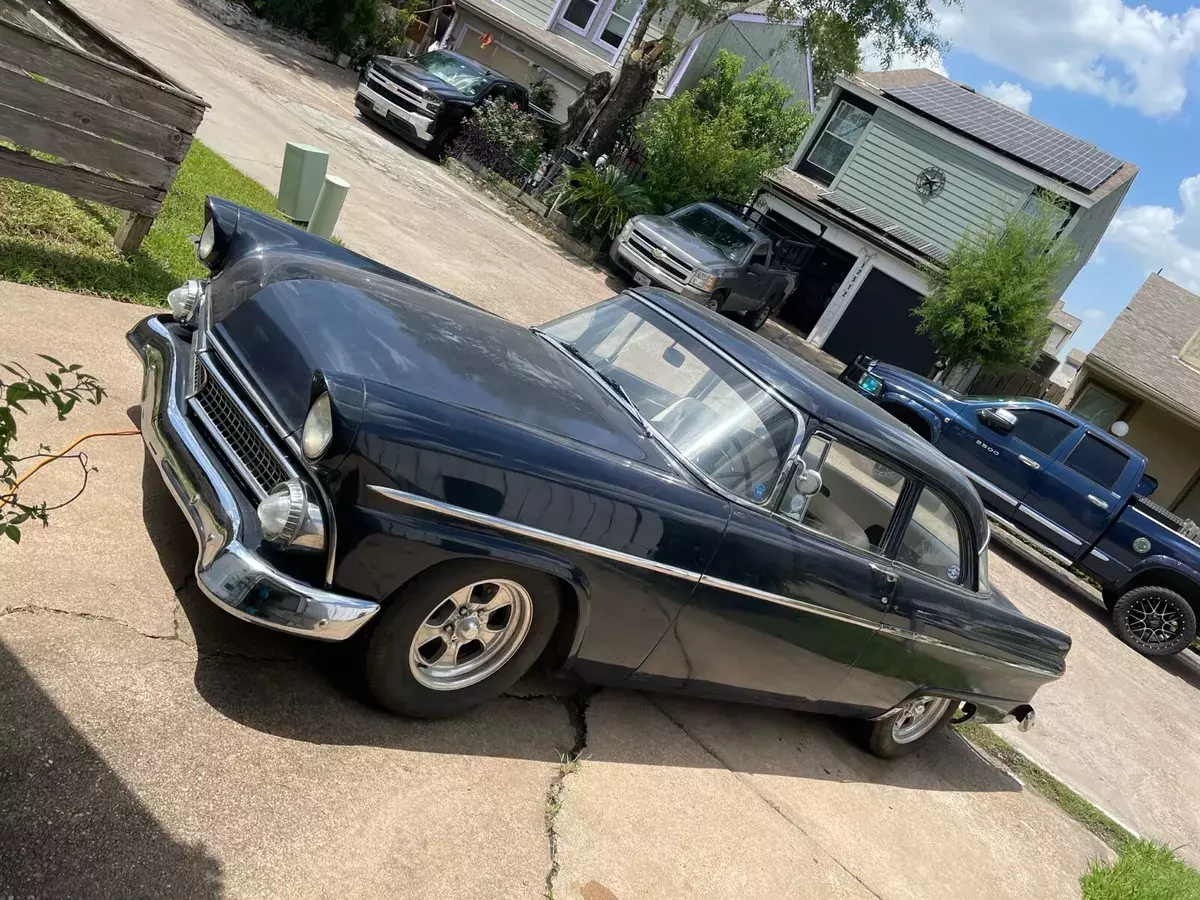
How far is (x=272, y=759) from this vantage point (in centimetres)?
296

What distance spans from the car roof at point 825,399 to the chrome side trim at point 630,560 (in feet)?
2.32

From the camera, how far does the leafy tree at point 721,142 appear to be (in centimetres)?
1716

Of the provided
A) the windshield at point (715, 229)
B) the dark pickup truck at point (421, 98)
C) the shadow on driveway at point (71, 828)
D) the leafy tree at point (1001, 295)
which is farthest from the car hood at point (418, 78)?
the shadow on driveway at point (71, 828)

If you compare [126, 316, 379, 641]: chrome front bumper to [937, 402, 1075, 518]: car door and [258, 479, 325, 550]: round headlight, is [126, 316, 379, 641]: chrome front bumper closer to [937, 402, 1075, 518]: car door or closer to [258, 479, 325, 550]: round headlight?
[258, 479, 325, 550]: round headlight

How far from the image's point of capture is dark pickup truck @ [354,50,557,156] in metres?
16.4

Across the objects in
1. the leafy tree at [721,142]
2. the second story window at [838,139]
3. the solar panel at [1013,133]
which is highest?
the solar panel at [1013,133]

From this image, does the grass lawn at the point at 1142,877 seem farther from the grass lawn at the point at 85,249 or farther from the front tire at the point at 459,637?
the grass lawn at the point at 85,249

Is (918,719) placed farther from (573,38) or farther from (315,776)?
(573,38)

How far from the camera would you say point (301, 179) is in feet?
24.1

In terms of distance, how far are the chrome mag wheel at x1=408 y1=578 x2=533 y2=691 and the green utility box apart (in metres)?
5.13

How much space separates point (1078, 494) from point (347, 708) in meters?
9.87

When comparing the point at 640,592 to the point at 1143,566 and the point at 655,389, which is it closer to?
the point at 655,389

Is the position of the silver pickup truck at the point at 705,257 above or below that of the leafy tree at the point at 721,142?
below

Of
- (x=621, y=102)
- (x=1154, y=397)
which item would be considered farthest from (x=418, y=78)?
(x=1154, y=397)
